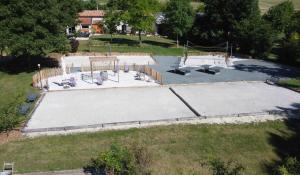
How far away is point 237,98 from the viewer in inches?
1124

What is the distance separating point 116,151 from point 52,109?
38.3 feet

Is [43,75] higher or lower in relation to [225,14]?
lower

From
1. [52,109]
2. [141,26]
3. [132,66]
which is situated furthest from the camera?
[141,26]

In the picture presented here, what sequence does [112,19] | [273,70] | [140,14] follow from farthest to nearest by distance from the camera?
[112,19]
[140,14]
[273,70]

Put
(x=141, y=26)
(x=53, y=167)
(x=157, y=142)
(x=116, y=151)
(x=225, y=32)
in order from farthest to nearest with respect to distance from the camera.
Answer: (x=225, y=32), (x=141, y=26), (x=157, y=142), (x=53, y=167), (x=116, y=151)

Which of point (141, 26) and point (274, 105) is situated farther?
point (141, 26)

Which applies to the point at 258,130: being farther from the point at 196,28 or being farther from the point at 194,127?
the point at 196,28

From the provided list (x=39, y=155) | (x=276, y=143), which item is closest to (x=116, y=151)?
(x=39, y=155)

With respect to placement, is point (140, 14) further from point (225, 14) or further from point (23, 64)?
point (23, 64)

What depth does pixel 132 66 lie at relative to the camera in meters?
37.1

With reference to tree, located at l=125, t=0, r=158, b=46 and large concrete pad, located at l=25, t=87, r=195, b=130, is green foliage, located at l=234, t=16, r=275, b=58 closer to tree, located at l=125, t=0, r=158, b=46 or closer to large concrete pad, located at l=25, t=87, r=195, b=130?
tree, located at l=125, t=0, r=158, b=46

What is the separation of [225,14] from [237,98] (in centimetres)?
2443

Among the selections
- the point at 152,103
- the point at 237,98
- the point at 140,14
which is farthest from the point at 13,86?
the point at 140,14

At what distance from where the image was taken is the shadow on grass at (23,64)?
35919 millimetres
